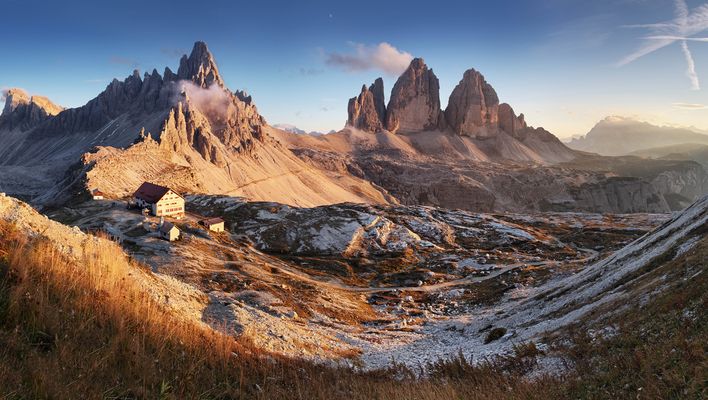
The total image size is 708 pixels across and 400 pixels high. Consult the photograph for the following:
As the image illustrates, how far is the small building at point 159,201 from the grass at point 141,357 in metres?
94.8

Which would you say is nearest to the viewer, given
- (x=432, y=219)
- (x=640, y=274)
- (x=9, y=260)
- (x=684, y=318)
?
(x=9, y=260)

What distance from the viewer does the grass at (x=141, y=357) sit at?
273 inches

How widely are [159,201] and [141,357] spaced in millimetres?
102448

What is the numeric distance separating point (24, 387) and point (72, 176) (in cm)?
17497

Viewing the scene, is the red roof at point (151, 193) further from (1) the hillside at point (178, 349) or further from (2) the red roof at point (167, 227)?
(1) the hillside at point (178, 349)

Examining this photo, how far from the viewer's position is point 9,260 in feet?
29.6

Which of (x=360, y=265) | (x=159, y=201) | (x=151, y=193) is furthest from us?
(x=151, y=193)

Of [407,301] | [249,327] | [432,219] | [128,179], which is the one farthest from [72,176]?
[249,327]

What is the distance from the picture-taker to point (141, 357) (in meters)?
8.15

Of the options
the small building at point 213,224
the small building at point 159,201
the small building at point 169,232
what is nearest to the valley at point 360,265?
the small building at point 169,232

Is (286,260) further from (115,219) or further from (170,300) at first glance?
(170,300)

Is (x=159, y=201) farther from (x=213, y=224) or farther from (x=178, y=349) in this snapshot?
(x=178, y=349)

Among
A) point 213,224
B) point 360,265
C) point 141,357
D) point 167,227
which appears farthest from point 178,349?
point 213,224

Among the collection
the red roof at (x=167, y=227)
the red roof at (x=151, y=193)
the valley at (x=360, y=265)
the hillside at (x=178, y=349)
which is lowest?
the valley at (x=360, y=265)
